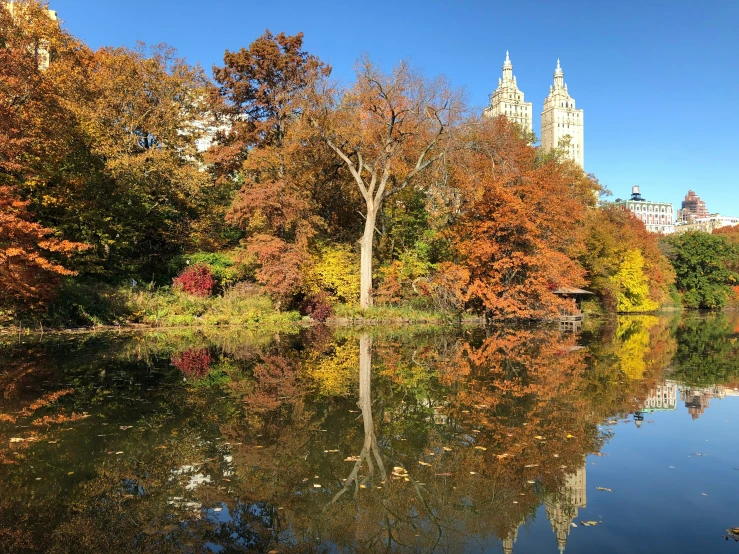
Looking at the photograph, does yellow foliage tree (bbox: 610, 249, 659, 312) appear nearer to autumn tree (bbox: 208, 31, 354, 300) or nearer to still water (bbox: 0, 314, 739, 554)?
autumn tree (bbox: 208, 31, 354, 300)

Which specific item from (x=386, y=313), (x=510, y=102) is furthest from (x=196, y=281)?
(x=510, y=102)

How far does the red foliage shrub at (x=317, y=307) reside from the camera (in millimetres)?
23078

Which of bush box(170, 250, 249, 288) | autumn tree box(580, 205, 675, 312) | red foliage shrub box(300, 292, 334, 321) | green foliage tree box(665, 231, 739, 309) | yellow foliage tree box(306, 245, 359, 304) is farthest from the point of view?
green foliage tree box(665, 231, 739, 309)

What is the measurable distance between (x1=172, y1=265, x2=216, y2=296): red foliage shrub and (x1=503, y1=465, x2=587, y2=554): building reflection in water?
19.9 m

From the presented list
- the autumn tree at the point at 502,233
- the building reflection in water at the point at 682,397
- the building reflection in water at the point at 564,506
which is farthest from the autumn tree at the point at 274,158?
the building reflection in water at the point at 564,506

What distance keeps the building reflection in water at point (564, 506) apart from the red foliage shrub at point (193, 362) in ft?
24.8

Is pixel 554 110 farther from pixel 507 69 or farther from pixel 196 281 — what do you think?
pixel 196 281

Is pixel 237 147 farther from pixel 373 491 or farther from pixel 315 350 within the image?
pixel 373 491

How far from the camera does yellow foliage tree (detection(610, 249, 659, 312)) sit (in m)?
41.2

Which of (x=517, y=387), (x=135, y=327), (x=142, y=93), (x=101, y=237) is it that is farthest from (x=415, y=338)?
(x=142, y=93)

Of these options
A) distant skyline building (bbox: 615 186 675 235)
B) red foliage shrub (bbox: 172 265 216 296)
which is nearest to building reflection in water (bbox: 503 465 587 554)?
red foliage shrub (bbox: 172 265 216 296)

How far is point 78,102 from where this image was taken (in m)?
22.6

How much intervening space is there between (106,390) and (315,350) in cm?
626

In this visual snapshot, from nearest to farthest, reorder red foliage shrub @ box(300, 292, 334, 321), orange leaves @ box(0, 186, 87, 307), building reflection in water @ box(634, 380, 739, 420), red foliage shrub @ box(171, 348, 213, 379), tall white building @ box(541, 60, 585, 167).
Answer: building reflection in water @ box(634, 380, 739, 420) → red foliage shrub @ box(171, 348, 213, 379) → orange leaves @ box(0, 186, 87, 307) → red foliage shrub @ box(300, 292, 334, 321) → tall white building @ box(541, 60, 585, 167)
